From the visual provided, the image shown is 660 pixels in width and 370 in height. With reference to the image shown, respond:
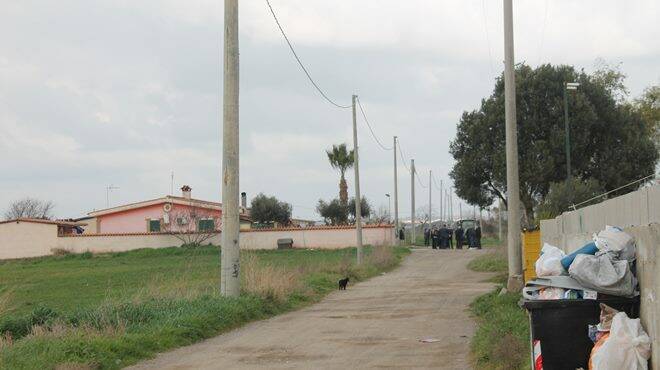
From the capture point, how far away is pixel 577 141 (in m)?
43.3

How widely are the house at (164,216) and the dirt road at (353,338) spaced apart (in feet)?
148

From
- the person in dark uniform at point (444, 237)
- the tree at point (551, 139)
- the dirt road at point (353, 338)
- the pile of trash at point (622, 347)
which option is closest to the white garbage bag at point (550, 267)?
the pile of trash at point (622, 347)

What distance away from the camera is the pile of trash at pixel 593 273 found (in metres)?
7.58

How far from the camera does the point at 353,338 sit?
1425cm

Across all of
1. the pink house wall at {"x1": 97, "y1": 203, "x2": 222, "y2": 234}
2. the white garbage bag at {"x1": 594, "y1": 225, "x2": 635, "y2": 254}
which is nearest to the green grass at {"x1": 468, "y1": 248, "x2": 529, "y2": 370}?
the white garbage bag at {"x1": 594, "y1": 225, "x2": 635, "y2": 254}

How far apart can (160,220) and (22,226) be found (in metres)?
11.1

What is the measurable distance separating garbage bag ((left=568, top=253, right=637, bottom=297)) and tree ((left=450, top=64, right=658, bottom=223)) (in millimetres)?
35316

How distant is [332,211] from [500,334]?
69.3 metres

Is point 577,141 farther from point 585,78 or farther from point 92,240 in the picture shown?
point 92,240

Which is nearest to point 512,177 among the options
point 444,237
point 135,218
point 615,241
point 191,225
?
point 615,241

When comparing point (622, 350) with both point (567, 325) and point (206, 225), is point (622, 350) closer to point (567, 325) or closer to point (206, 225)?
point (567, 325)

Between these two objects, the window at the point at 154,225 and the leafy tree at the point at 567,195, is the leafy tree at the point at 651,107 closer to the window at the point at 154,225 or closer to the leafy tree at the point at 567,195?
the leafy tree at the point at 567,195

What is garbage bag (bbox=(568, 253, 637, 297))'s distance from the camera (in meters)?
7.55

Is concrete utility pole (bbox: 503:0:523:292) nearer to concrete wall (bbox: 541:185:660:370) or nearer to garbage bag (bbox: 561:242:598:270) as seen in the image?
concrete wall (bbox: 541:185:660:370)
